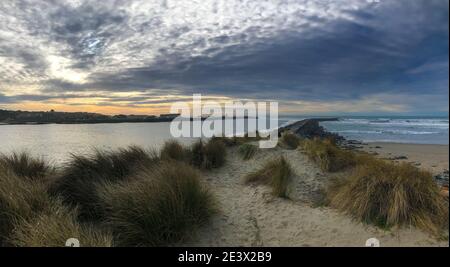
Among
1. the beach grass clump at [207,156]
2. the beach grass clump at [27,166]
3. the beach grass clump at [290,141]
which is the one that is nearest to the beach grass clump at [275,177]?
the beach grass clump at [207,156]

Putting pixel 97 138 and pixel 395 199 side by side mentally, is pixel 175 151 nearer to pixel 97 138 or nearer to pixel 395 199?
pixel 395 199

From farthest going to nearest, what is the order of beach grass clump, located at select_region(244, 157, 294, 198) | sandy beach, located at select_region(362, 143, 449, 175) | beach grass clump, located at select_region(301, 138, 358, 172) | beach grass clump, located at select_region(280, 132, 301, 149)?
1. beach grass clump, located at select_region(280, 132, 301, 149)
2. sandy beach, located at select_region(362, 143, 449, 175)
3. beach grass clump, located at select_region(301, 138, 358, 172)
4. beach grass clump, located at select_region(244, 157, 294, 198)

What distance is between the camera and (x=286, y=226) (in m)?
5.91

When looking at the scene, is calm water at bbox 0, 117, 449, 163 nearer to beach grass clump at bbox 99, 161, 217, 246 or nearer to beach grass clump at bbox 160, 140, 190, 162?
beach grass clump at bbox 160, 140, 190, 162

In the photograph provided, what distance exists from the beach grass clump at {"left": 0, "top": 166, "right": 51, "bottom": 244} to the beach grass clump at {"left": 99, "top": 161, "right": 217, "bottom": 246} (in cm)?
101

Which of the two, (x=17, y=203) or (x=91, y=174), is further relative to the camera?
(x=91, y=174)

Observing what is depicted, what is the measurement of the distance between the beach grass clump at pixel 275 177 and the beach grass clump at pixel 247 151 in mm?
4323

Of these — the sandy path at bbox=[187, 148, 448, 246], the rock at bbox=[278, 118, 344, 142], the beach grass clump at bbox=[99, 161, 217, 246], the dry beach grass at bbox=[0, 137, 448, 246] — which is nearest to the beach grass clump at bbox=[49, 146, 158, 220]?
the dry beach grass at bbox=[0, 137, 448, 246]

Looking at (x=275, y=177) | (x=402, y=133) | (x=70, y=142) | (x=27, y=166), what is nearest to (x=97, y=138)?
(x=70, y=142)

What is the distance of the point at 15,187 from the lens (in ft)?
18.1

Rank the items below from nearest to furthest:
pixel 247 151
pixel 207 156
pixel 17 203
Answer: pixel 17 203 < pixel 207 156 < pixel 247 151

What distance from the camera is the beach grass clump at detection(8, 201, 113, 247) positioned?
4.24 meters

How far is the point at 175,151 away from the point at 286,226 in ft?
22.2

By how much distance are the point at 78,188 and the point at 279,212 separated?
417cm
